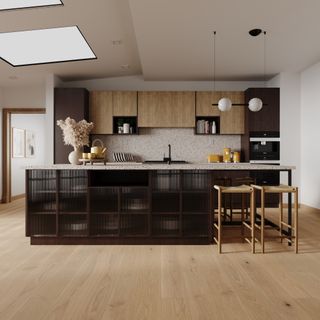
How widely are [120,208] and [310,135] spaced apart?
4.09 meters

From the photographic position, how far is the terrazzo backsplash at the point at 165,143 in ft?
23.2

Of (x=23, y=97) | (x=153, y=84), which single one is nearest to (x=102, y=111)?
(x=153, y=84)

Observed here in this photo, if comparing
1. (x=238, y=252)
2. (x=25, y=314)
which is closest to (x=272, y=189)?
(x=238, y=252)

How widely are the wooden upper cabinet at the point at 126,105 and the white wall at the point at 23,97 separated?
1.79m

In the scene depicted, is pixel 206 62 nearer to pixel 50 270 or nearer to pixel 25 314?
pixel 50 270

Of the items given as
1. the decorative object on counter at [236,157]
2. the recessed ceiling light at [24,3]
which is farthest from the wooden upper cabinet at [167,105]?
the recessed ceiling light at [24,3]

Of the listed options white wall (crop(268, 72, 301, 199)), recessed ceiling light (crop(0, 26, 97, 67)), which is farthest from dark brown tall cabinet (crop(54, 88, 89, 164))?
white wall (crop(268, 72, 301, 199))

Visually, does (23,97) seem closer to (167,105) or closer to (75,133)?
(167,105)

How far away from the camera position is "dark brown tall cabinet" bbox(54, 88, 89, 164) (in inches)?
253

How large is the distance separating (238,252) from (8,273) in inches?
88.9

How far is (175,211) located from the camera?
3.80 m

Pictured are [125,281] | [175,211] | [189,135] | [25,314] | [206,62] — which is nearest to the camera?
[25,314]

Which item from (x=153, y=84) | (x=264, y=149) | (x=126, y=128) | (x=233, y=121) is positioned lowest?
(x=264, y=149)

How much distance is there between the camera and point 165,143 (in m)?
7.09
